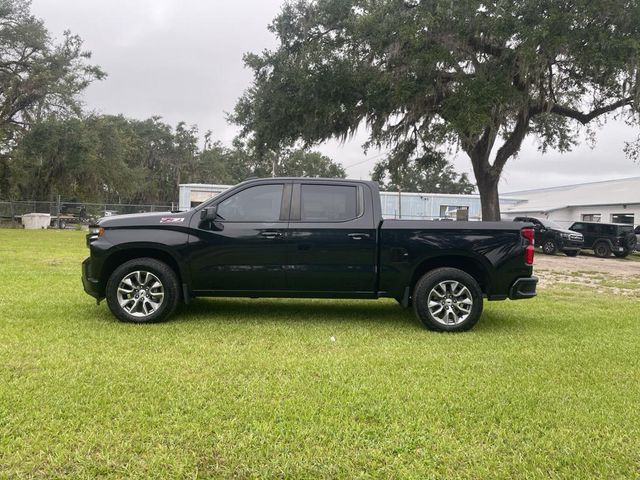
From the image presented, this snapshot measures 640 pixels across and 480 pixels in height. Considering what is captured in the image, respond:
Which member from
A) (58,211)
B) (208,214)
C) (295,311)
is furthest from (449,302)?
(58,211)

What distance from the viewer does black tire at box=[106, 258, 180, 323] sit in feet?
19.7

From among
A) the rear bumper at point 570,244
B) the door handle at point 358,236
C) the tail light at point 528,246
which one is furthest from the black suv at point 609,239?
the door handle at point 358,236

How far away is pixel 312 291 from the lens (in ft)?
20.4

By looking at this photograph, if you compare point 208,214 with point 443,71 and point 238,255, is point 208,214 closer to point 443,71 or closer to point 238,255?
point 238,255

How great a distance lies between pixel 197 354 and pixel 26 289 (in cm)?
474

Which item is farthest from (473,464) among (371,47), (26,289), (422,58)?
(371,47)

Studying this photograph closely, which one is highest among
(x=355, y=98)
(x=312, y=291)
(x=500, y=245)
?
(x=355, y=98)

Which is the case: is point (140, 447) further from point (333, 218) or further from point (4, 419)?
point (333, 218)

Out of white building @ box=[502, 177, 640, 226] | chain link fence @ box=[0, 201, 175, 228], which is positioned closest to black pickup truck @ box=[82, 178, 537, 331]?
white building @ box=[502, 177, 640, 226]

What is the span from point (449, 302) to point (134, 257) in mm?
3848

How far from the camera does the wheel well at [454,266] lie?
634 cm

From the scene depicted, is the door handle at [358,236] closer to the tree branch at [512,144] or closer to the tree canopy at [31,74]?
the tree branch at [512,144]

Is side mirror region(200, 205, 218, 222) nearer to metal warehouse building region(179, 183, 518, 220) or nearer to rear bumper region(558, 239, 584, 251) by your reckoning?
rear bumper region(558, 239, 584, 251)

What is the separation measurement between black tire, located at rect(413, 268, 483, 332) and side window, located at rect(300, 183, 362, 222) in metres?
1.18
